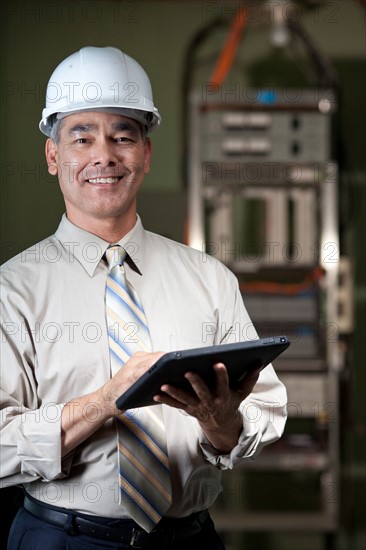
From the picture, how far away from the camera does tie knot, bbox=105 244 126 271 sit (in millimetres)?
1596

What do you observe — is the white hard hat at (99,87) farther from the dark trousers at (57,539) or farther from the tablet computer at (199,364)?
the dark trousers at (57,539)

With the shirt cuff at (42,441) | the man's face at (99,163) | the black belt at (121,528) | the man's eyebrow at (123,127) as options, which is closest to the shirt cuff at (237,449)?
the black belt at (121,528)

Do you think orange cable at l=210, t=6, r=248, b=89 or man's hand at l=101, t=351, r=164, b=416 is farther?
orange cable at l=210, t=6, r=248, b=89

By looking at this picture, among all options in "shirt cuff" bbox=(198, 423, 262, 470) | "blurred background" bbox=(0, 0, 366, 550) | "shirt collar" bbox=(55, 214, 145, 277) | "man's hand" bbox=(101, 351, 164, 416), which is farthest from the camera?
"blurred background" bbox=(0, 0, 366, 550)

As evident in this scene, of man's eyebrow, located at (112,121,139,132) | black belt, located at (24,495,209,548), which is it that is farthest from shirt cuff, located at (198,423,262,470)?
man's eyebrow, located at (112,121,139,132)

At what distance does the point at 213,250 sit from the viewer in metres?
3.50

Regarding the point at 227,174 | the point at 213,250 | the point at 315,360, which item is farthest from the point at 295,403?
the point at 227,174

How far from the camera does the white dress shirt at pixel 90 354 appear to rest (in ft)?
4.75

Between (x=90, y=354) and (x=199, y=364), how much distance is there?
0.94ft

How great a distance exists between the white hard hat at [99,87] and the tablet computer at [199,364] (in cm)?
52

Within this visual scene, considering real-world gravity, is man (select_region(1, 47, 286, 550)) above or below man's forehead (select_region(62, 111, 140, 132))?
below

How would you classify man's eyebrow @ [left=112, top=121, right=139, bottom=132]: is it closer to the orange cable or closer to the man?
the man

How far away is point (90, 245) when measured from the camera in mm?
1600

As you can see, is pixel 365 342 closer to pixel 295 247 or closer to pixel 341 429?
pixel 341 429
